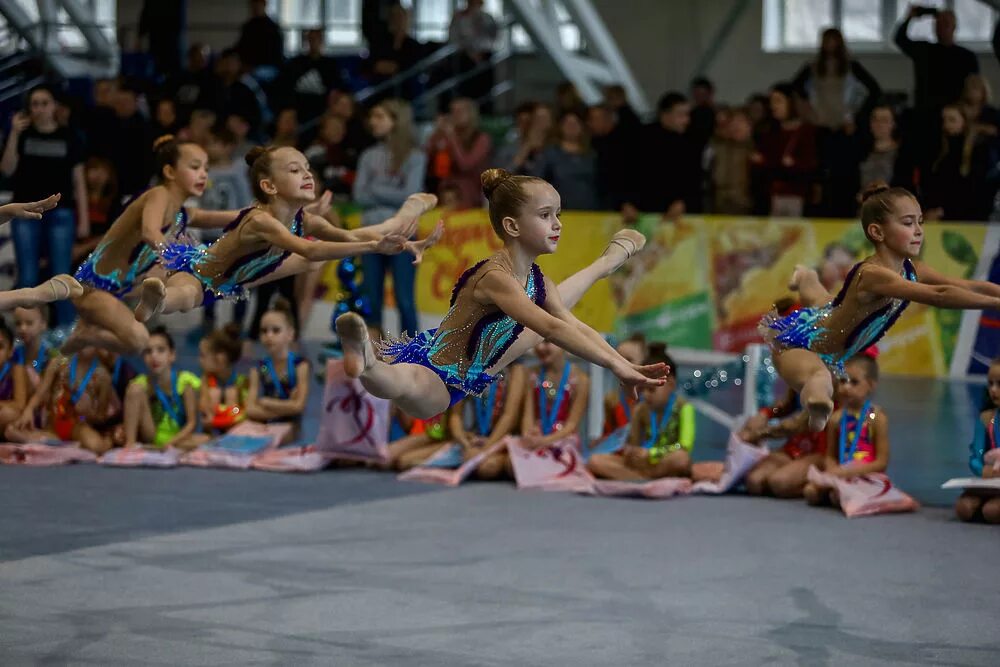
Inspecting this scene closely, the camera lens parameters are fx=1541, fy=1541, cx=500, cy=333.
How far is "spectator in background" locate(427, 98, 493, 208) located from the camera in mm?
11344

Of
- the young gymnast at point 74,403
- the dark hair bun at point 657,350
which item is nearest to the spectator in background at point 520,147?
the dark hair bun at point 657,350

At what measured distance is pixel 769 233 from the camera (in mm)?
10734

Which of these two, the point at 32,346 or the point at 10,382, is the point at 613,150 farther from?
the point at 10,382

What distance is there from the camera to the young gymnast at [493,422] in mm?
8375

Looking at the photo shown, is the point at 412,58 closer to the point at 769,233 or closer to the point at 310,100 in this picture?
the point at 310,100

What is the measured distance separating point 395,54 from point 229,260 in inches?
332

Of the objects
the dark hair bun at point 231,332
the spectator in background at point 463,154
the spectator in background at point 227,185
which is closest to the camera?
the dark hair bun at point 231,332

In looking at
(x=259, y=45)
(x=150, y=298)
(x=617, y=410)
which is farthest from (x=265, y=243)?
(x=259, y=45)

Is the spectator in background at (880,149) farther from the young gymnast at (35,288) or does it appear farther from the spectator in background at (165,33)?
the spectator in background at (165,33)

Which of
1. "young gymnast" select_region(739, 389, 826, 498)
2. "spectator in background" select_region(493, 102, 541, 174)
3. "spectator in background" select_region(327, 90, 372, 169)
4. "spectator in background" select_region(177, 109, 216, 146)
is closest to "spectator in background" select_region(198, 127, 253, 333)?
"spectator in background" select_region(177, 109, 216, 146)

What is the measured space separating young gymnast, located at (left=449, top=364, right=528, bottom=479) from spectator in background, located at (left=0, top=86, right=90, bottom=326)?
3468mm

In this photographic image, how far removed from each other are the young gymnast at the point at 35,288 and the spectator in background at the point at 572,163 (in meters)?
5.67

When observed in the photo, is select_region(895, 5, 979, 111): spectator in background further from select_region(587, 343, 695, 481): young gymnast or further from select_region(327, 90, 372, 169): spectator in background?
select_region(327, 90, 372, 169): spectator in background

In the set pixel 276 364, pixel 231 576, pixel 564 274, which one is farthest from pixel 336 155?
pixel 231 576
